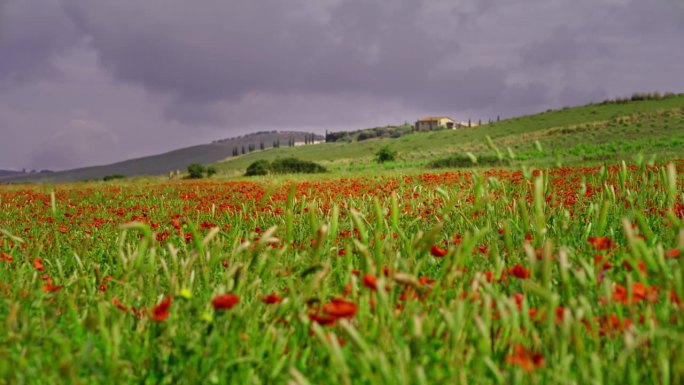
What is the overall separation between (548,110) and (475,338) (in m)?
83.1

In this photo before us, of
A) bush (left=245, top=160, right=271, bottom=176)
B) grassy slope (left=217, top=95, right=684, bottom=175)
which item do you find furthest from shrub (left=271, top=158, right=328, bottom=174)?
Result: grassy slope (left=217, top=95, right=684, bottom=175)

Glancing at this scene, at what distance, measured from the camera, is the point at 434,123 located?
6639 inches

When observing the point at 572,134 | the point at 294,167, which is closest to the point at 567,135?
the point at 572,134

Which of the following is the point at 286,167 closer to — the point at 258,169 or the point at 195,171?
the point at 258,169

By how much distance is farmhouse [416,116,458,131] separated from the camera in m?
168

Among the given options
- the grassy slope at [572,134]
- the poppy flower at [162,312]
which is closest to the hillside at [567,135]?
the grassy slope at [572,134]

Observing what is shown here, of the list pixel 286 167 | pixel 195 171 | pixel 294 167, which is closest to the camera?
pixel 195 171

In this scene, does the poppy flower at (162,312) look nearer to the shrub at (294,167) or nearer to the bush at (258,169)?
the bush at (258,169)

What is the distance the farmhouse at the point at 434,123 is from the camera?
168m

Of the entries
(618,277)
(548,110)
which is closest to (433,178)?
(618,277)

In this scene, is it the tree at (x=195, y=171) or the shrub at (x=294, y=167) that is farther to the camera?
the shrub at (x=294, y=167)

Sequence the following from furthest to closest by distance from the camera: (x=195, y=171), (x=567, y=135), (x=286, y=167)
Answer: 1. (x=567, y=135)
2. (x=286, y=167)
3. (x=195, y=171)

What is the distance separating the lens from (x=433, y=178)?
13.6 metres

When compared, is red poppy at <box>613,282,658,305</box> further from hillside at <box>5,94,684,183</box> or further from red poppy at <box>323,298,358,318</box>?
hillside at <box>5,94,684,183</box>
